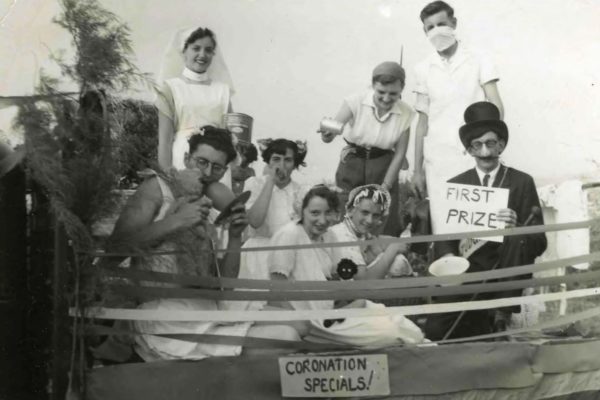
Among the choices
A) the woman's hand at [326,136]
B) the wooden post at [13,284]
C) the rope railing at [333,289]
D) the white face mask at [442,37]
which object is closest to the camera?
the rope railing at [333,289]

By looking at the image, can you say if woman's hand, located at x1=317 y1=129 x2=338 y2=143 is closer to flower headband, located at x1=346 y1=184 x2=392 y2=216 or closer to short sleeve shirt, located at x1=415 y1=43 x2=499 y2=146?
flower headband, located at x1=346 y1=184 x2=392 y2=216

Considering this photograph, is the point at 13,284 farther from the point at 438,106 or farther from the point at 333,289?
the point at 438,106

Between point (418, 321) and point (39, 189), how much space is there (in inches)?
78.5

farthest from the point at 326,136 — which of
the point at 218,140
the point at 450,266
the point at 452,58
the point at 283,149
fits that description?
the point at 450,266

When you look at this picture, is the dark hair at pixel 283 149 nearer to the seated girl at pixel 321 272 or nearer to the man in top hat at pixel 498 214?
the seated girl at pixel 321 272

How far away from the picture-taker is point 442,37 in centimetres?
494

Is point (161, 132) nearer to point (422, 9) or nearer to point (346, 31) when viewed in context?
point (346, 31)

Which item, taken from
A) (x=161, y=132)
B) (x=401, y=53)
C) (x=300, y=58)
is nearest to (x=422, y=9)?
(x=401, y=53)

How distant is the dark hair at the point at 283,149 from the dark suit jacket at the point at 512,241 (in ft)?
2.60

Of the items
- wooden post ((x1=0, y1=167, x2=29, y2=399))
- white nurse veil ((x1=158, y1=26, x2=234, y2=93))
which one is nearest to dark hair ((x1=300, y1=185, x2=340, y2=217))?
white nurse veil ((x1=158, y1=26, x2=234, y2=93))

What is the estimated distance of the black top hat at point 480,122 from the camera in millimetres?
4945

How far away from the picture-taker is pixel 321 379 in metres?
4.66

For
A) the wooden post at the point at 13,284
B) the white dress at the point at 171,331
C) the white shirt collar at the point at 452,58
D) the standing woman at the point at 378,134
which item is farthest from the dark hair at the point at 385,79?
the wooden post at the point at 13,284

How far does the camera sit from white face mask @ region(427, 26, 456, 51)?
493 cm
